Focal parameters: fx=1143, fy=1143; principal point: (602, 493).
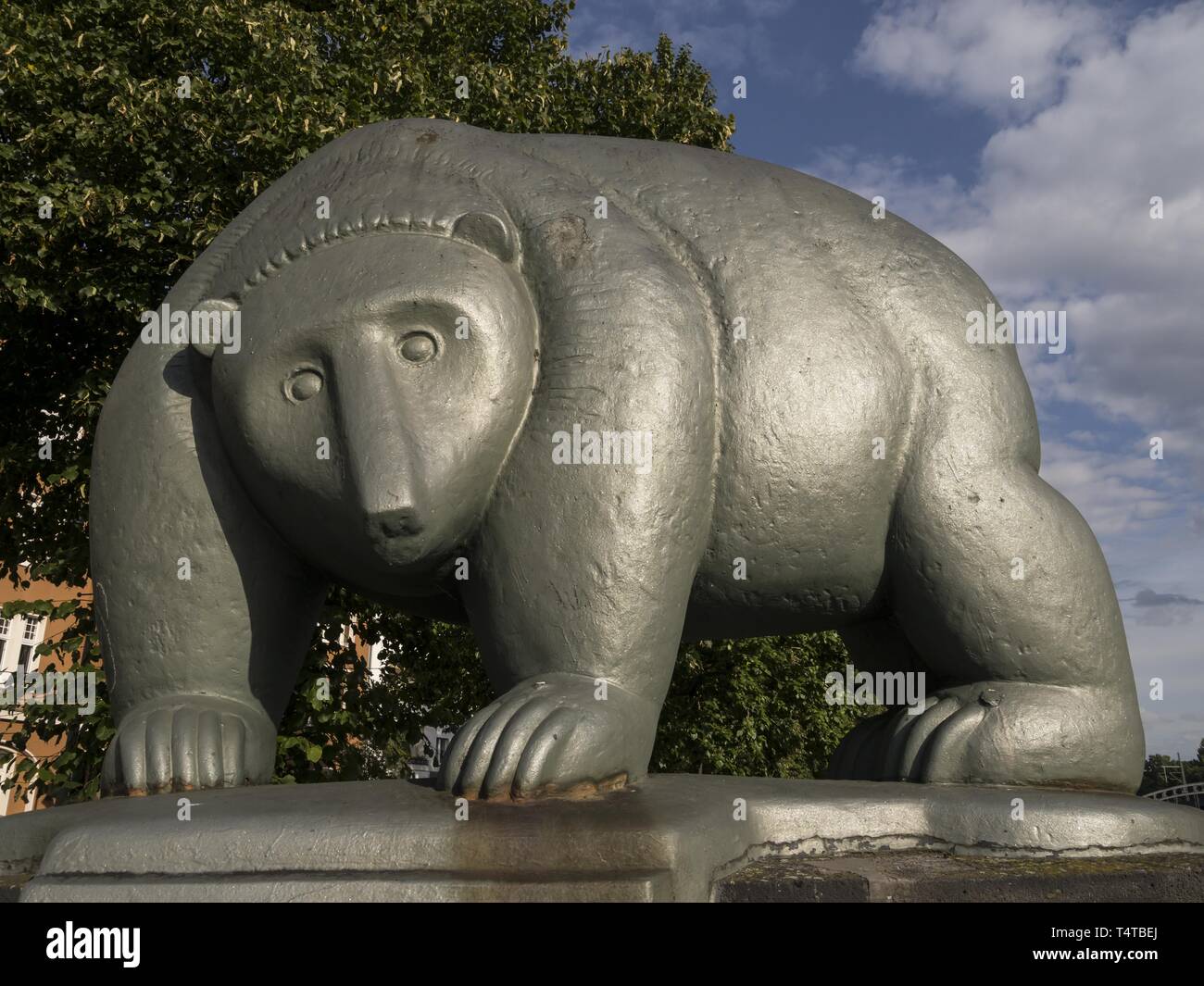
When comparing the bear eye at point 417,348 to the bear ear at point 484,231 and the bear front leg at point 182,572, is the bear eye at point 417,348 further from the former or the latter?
the bear front leg at point 182,572

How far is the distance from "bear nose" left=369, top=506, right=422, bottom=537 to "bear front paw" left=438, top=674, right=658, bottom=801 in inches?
17.6

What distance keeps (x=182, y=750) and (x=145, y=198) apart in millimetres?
5934

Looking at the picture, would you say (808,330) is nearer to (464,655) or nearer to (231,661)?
(231,661)

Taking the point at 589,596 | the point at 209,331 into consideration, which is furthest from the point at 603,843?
the point at 209,331

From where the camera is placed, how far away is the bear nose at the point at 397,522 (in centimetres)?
265

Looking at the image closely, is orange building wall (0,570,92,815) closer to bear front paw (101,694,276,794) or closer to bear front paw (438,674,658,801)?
bear front paw (101,694,276,794)

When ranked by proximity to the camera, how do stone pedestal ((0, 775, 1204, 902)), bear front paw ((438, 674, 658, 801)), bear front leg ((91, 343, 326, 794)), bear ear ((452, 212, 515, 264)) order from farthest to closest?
bear front leg ((91, 343, 326, 794)) < bear ear ((452, 212, 515, 264)) < bear front paw ((438, 674, 658, 801)) < stone pedestal ((0, 775, 1204, 902))

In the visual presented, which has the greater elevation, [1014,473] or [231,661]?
[1014,473]

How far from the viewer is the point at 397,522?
2664mm

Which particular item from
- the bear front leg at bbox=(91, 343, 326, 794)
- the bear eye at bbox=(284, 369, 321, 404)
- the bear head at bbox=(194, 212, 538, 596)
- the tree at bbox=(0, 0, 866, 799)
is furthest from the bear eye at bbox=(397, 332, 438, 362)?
the tree at bbox=(0, 0, 866, 799)

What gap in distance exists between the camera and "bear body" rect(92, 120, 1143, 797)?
271cm

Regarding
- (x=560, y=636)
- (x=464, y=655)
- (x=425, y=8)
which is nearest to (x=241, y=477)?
(x=560, y=636)

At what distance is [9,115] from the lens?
25.5ft

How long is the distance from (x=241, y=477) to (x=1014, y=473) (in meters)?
2.08
